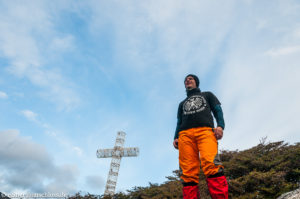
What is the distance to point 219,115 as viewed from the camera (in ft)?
11.8

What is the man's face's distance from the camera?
4043 millimetres

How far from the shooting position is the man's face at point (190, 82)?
404 cm

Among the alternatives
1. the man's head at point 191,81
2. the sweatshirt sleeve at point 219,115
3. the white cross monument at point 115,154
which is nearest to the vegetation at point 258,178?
the sweatshirt sleeve at point 219,115

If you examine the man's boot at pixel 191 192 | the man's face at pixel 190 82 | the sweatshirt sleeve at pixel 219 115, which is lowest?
the man's boot at pixel 191 192

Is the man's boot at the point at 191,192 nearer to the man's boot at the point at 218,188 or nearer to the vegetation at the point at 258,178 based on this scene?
the man's boot at the point at 218,188

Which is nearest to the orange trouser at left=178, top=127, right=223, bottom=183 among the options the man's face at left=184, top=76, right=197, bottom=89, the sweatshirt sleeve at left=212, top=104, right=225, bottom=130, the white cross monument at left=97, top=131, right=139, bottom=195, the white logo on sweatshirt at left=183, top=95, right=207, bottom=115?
the sweatshirt sleeve at left=212, top=104, right=225, bottom=130

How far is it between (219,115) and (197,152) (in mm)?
696

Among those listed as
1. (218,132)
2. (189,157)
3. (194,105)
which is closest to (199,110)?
(194,105)

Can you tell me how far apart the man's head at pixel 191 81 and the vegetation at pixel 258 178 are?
3103 millimetres

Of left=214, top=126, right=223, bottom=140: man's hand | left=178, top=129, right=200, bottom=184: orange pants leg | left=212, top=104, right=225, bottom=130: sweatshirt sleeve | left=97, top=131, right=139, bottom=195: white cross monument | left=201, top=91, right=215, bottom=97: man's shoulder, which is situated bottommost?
left=178, top=129, right=200, bottom=184: orange pants leg

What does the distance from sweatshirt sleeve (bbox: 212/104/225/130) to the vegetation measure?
2.76 metres

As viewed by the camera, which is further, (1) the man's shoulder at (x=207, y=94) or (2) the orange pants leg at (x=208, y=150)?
(1) the man's shoulder at (x=207, y=94)

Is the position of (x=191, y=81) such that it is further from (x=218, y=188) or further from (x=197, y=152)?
(x=218, y=188)

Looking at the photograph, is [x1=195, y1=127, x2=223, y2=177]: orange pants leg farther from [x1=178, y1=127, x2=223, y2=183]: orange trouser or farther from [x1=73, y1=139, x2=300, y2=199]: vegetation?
[x1=73, y1=139, x2=300, y2=199]: vegetation
